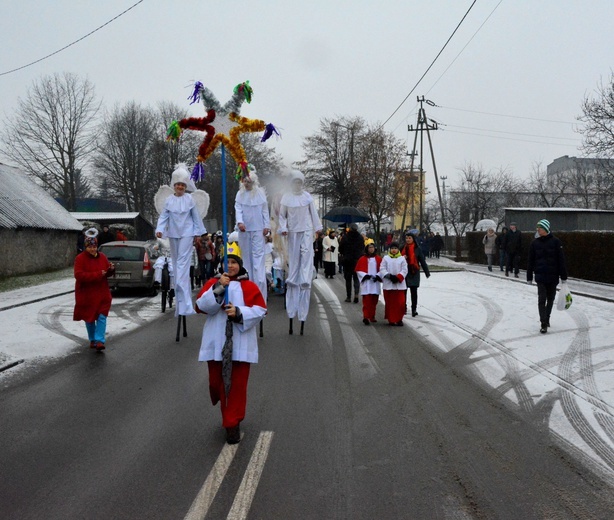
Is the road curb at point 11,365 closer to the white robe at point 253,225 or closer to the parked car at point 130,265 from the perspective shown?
the white robe at point 253,225

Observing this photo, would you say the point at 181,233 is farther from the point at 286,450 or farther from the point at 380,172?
the point at 380,172

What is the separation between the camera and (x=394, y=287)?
11.9 meters

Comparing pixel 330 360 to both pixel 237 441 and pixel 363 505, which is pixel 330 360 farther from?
pixel 363 505

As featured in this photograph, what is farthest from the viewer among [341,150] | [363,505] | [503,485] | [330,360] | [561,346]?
[341,150]

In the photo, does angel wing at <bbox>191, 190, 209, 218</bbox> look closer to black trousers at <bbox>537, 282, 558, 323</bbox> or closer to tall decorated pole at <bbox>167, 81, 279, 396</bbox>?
tall decorated pole at <bbox>167, 81, 279, 396</bbox>

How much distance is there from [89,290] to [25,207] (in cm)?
2262

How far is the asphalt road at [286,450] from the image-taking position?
4062 millimetres

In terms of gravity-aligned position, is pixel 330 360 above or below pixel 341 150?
below

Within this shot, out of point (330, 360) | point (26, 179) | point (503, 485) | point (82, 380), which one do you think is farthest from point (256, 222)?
point (26, 179)

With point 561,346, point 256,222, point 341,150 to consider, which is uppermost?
point 341,150

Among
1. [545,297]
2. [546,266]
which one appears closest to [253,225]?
[546,266]

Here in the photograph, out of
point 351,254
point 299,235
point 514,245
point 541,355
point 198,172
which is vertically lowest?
point 541,355

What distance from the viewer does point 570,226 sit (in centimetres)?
2881

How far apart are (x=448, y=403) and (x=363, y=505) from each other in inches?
105
